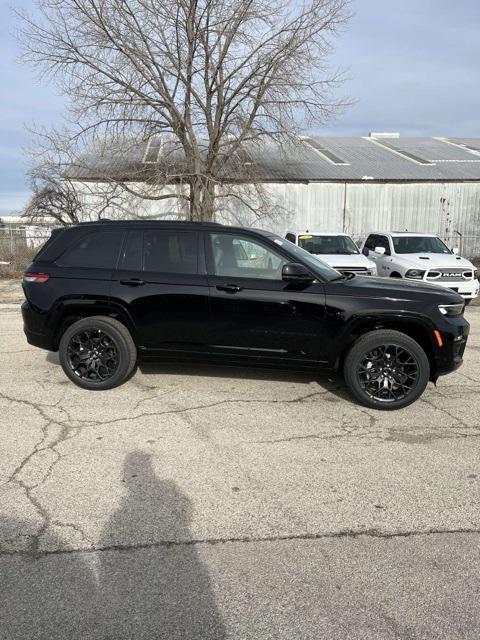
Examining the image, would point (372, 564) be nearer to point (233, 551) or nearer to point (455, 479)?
point (233, 551)

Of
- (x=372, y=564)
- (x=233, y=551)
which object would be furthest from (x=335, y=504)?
(x=233, y=551)

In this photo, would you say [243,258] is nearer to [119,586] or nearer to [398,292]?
[398,292]

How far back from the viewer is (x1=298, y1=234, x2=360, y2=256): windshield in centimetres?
1252

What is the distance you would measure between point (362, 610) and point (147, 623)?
1016 mm

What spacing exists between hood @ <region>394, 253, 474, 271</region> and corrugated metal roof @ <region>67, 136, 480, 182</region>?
9.21 m

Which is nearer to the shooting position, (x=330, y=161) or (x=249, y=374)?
(x=249, y=374)

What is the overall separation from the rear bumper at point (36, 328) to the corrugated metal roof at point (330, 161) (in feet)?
49.6

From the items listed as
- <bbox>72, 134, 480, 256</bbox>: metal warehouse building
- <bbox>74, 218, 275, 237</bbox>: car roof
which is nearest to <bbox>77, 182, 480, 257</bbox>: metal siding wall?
<bbox>72, 134, 480, 256</bbox>: metal warehouse building

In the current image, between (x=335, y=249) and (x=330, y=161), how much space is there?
15475 mm

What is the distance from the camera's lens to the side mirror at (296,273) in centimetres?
487

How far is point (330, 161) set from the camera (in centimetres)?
2633

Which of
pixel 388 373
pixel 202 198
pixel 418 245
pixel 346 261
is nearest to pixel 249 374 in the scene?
pixel 388 373

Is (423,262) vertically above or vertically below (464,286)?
above

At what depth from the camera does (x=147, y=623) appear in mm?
2248
